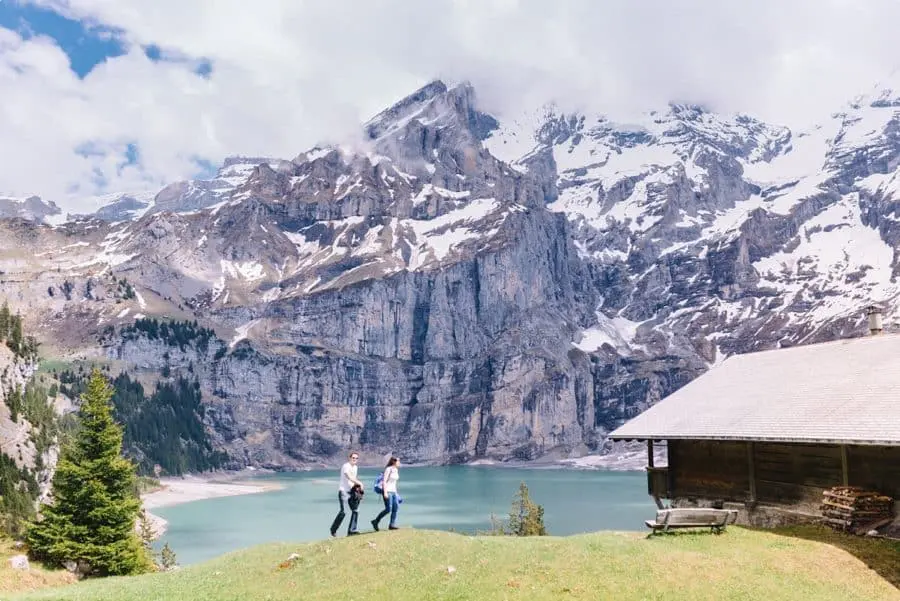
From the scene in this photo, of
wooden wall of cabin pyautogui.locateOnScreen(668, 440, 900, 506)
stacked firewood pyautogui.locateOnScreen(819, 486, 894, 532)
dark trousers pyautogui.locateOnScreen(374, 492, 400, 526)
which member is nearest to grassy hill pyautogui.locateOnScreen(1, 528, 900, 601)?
dark trousers pyautogui.locateOnScreen(374, 492, 400, 526)

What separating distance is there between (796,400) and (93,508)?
2517 cm

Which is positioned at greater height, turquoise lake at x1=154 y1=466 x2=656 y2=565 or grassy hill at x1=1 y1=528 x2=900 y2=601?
grassy hill at x1=1 y1=528 x2=900 y2=601

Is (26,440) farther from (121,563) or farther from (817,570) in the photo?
(817,570)

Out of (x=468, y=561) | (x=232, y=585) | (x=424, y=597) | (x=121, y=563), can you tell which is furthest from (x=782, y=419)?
(x=121, y=563)

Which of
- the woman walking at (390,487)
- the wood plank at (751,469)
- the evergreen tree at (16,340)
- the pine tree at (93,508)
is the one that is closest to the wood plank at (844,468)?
the wood plank at (751,469)

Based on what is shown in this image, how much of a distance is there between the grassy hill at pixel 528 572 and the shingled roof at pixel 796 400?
3737 mm

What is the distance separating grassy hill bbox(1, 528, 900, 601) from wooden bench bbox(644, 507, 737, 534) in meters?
0.37

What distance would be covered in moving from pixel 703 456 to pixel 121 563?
2297 centimetres

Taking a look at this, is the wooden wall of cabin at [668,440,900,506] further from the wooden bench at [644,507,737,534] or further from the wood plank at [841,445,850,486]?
the wooden bench at [644,507,737,534]

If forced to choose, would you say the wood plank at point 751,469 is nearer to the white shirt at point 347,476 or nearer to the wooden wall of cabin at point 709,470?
the wooden wall of cabin at point 709,470

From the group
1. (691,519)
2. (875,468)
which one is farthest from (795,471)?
(691,519)

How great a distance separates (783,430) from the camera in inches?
1014

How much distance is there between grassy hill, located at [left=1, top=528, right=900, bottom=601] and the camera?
17.8 m

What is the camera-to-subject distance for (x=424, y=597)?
59.5 feet
